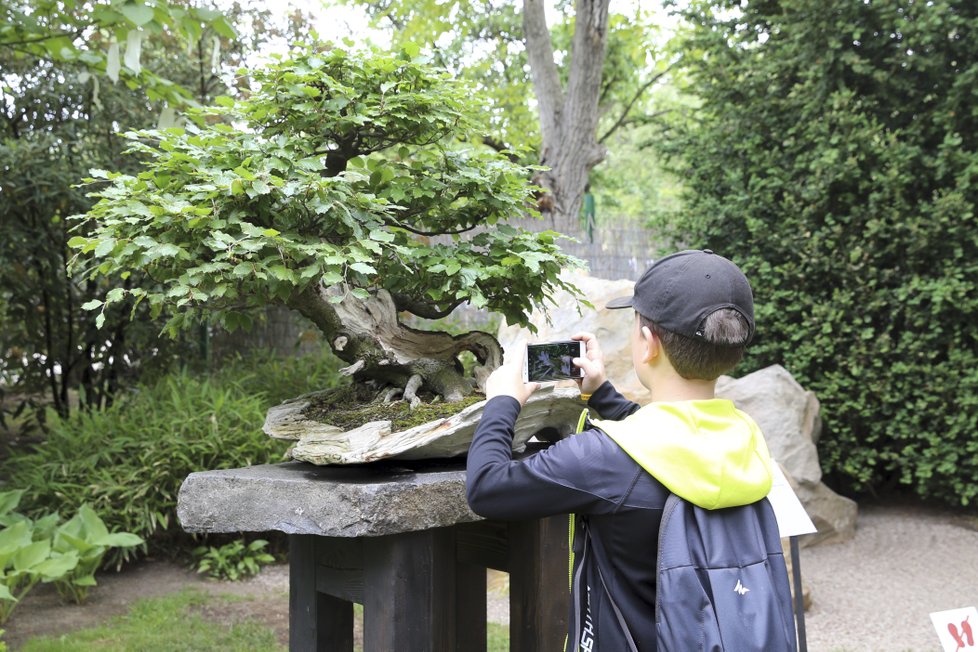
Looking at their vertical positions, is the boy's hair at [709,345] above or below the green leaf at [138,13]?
below

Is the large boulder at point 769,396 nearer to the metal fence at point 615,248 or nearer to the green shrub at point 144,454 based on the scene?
the metal fence at point 615,248

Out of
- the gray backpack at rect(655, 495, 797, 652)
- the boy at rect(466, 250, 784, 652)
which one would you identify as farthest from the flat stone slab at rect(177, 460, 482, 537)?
the gray backpack at rect(655, 495, 797, 652)

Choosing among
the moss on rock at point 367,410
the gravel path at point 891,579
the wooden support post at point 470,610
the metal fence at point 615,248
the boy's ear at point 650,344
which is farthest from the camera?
the metal fence at point 615,248

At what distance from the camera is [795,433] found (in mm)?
5676

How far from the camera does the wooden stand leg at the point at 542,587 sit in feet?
7.79

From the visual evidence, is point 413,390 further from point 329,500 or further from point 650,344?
point 650,344

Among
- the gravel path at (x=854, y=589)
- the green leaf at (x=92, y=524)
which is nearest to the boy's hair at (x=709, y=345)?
the gravel path at (x=854, y=589)

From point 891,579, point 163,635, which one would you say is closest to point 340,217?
point 163,635

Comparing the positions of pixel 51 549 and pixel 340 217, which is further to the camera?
pixel 51 549

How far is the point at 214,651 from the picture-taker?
12.9 ft

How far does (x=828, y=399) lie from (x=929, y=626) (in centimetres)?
205

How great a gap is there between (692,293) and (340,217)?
102cm

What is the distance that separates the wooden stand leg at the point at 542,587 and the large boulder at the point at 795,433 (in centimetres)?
359

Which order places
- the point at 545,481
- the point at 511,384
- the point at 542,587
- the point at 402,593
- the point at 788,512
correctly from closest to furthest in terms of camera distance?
the point at 545,481
the point at 511,384
the point at 402,593
the point at 788,512
the point at 542,587
